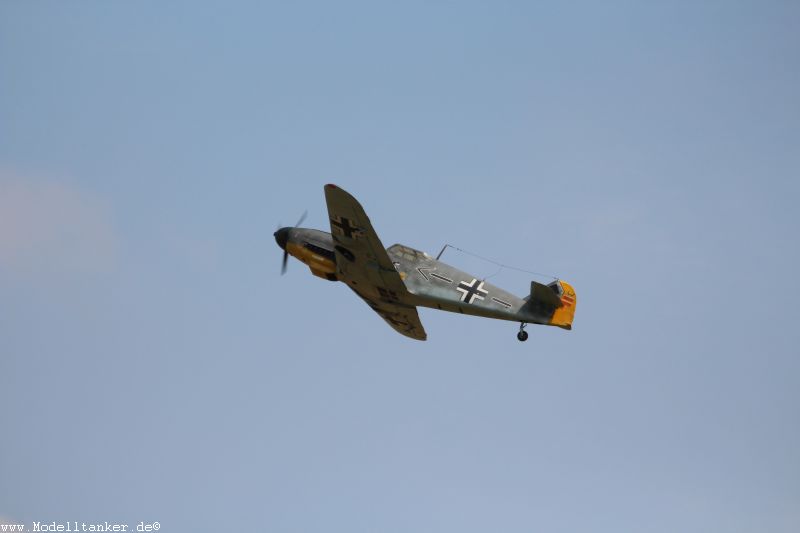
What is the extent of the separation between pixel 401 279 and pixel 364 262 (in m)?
1.07

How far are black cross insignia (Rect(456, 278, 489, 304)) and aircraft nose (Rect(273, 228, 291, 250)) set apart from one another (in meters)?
5.40

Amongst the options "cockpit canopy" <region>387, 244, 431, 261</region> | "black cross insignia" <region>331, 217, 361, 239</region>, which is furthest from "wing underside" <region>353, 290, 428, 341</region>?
"black cross insignia" <region>331, 217, 361, 239</region>

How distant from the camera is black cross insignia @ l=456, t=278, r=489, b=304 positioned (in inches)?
1146

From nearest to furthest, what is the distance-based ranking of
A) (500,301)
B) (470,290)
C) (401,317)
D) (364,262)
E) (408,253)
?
(500,301), (364,262), (470,290), (408,253), (401,317)

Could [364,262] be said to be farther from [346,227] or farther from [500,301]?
[500,301]

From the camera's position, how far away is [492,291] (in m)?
29.1

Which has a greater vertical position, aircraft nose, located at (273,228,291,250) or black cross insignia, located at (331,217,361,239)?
aircraft nose, located at (273,228,291,250)

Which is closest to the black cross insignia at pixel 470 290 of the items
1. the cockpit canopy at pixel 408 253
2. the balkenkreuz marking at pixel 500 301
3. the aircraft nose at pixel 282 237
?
the balkenkreuz marking at pixel 500 301

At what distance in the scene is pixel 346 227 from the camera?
93.0ft

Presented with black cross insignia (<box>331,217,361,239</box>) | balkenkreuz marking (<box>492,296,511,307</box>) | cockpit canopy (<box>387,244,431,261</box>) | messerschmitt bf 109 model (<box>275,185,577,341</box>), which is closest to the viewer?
black cross insignia (<box>331,217,361,239</box>)

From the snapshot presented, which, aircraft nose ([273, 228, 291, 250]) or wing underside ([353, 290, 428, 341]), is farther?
aircraft nose ([273, 228, 291, 250])

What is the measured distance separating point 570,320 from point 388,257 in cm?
494

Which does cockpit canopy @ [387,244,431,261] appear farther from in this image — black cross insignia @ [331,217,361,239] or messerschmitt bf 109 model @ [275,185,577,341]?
black cross insignia @ [331,217,361,239]

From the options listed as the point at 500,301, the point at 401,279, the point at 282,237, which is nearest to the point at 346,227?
the point at 401,279
